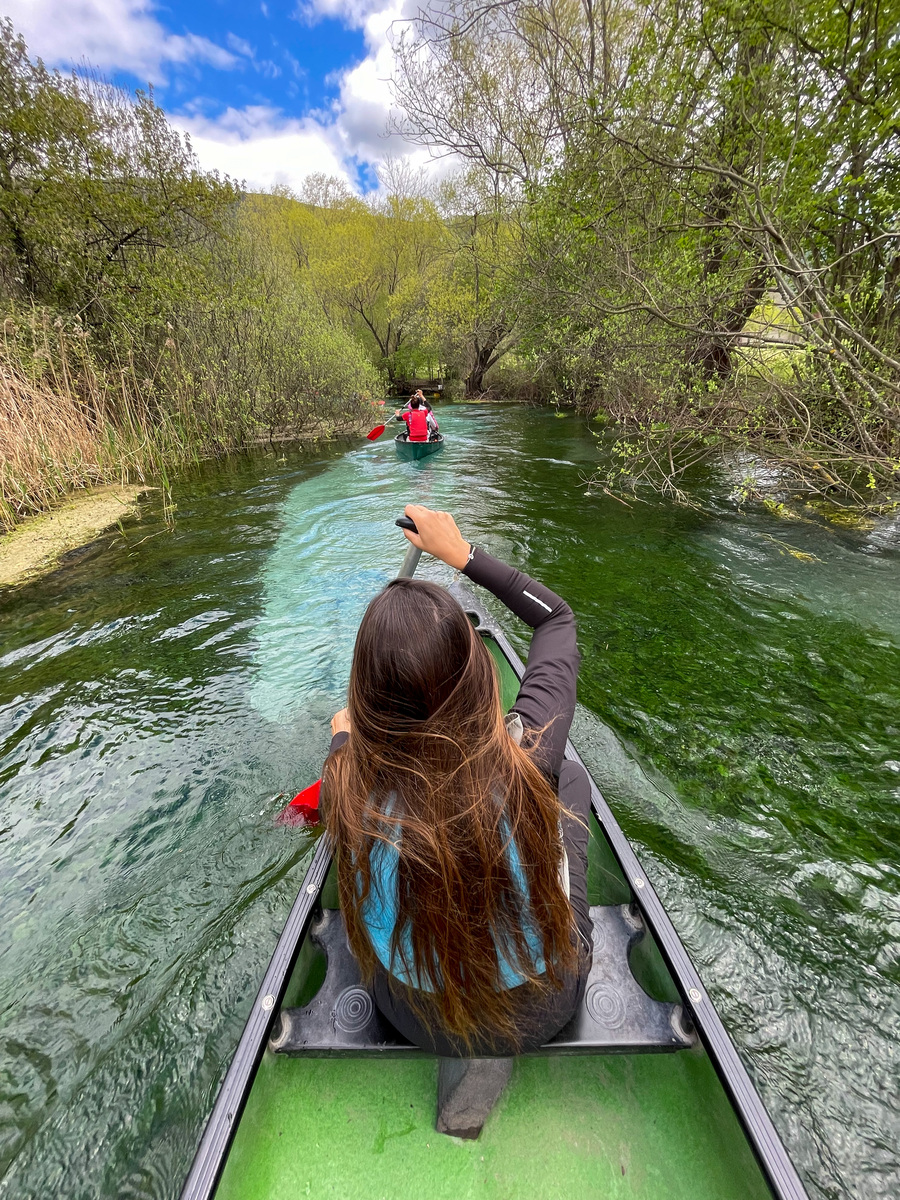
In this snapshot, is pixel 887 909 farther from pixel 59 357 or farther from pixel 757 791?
pixel 59 357

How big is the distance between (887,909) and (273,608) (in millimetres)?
4695

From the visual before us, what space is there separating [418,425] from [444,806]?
397 inches

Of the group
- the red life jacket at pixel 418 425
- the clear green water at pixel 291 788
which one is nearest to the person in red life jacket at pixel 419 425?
the red life jacket at pixel 418 425

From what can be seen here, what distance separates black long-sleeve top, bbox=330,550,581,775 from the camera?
144cm

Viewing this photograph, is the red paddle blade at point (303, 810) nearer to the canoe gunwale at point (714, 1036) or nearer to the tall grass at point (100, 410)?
the canoe gunwale at point (714, 1036)

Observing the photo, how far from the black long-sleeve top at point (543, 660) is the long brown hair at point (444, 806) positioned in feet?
1.17

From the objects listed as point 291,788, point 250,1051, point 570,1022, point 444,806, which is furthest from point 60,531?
point 570,1022

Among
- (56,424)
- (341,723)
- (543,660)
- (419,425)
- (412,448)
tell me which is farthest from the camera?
(412,448)

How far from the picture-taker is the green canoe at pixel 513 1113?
3.70ft

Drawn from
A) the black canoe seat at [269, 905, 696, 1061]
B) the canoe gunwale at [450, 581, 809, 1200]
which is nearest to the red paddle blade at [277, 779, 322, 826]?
the black canoe seat at [269, 905, 696, 1061]

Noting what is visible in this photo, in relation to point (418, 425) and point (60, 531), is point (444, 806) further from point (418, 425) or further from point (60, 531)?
point (418, 425)

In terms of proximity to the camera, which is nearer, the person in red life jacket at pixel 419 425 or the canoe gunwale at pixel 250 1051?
the canoe gunwale at pixel 250 1051

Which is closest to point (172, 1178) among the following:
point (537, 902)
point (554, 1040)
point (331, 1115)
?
point (331, 1115)

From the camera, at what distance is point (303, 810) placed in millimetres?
A: 2500
